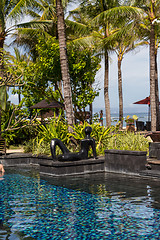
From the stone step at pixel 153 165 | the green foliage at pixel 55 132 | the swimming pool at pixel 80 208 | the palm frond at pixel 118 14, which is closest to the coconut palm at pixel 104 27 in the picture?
the palm frond at pixel 118 14

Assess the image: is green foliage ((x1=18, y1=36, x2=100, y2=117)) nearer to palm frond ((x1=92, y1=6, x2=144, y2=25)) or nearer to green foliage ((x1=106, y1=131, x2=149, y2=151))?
green foliage ((x1=106, y1=131, x2=149, y2=151))

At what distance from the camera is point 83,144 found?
13.7 meters

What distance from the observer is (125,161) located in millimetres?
12977

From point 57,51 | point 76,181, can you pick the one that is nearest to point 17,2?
point 57,51

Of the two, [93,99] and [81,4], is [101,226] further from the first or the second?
[81,4]

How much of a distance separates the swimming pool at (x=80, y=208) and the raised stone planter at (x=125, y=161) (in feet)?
2.22

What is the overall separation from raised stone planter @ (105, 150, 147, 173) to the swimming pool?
0.68 metres

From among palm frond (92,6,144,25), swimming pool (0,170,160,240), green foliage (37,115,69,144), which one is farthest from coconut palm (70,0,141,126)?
swimming pool (0,170,160,240)

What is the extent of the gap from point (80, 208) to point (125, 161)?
522 cm

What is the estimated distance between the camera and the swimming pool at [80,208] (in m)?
6.32

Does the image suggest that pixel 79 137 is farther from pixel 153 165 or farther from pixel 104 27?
pixel 104 27

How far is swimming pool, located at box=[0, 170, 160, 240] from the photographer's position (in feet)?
20.7

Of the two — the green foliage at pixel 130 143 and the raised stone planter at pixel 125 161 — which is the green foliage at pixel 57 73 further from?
the raised stone planter at pixel 125 161

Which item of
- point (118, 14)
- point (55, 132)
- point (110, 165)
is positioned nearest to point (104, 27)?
point (118, 14)
